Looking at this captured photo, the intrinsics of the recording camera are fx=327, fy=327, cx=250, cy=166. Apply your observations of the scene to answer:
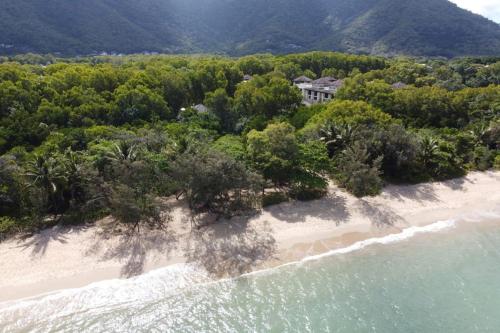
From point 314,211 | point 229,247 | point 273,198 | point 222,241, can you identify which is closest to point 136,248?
point 222,241

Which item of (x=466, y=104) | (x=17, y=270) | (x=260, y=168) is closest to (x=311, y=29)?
(x=466, y=104)

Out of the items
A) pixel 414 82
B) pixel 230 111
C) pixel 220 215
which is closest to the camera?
pixel 220 215

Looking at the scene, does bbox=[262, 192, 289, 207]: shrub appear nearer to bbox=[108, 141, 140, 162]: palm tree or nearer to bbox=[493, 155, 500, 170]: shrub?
bbox=[108, 141, 140, 162]: palm tree

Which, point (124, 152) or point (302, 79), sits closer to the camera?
point (124, 152)

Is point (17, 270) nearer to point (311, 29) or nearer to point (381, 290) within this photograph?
point (381, 290)

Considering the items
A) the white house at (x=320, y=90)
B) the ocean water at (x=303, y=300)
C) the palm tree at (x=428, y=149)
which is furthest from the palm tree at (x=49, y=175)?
the white house at (x=320, y=90)

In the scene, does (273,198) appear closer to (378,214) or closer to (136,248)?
(378,214)
